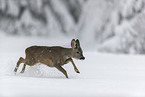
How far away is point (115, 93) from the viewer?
2.14 metres

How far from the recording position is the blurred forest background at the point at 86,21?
8.77 m

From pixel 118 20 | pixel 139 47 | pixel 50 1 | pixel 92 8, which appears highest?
pixel 50 1

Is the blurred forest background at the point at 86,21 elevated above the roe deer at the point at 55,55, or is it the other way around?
the blurred forest background at the point at 86,21

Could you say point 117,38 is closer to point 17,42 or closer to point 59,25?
point 59,25

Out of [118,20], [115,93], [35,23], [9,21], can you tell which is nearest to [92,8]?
[118,20]

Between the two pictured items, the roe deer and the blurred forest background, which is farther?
the blurred forest background

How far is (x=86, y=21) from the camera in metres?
10.2

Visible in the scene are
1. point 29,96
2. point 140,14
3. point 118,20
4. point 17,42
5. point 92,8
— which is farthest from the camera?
point 17,42

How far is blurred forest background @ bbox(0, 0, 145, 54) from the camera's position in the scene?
8.77 meters

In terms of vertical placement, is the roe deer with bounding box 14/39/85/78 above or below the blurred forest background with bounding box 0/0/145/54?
below

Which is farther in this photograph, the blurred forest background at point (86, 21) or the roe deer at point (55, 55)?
the blurred forest background at point (86, 21)

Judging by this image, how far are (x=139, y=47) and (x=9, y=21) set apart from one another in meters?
6.04

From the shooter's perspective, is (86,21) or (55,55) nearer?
(55,55)

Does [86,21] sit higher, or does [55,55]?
[86,21]
